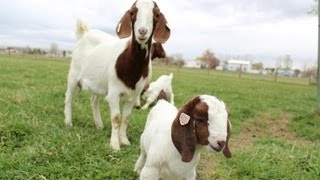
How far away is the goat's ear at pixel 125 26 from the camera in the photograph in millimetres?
4812

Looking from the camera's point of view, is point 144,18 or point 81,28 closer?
point 144,18

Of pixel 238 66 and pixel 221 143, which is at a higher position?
pixel 221 143

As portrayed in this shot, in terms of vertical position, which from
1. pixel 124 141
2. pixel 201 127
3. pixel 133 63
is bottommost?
pixel 124 141

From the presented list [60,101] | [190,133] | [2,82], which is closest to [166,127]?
[190,133]

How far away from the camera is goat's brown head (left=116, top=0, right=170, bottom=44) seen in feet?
15.0

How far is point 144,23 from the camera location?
4.57 m

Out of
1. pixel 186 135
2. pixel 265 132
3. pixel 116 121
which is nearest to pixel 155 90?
pixel 265 132

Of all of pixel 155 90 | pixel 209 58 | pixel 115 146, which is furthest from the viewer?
pixel 209 58

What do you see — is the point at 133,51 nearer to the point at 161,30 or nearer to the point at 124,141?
the point at 161,30

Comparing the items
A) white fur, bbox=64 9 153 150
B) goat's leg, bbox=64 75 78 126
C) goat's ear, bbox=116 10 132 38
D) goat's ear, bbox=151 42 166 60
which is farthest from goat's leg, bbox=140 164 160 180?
goat's ear, bbox=151 42 166 60

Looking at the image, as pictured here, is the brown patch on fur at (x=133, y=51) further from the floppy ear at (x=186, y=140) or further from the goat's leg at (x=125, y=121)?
the floppy ear at (x=186, y=140)

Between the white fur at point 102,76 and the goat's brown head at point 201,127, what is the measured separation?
2119 millimetres

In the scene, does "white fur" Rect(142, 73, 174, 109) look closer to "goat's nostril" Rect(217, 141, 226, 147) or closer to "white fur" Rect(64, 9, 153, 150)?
"white fur" Rect(64, 9, 153, 150)

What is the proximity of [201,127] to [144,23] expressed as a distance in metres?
1.82
